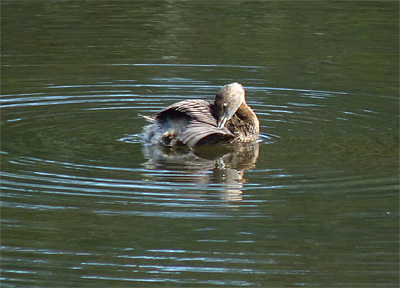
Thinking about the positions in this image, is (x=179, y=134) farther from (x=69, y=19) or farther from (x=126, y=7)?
(x=126, y=7)

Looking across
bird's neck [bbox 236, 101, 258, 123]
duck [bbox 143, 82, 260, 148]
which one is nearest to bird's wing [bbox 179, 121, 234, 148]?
duck [bbox 143, 82, 260, 148]

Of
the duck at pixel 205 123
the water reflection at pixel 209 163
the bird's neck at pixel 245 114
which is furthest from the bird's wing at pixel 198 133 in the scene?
the bird's neck at pixel 245 114

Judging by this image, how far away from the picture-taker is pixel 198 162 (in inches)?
358

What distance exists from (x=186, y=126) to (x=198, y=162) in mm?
597

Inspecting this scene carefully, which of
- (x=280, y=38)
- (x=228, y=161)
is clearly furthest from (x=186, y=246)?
(x=280, y=38)

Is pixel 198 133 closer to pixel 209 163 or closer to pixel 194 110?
pixel 194 110

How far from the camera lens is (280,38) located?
15266 mm

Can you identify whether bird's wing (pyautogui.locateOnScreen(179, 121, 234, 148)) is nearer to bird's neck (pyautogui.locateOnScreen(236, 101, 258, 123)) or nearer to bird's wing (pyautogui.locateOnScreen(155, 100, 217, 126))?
bird's wing (pyautogui.locateOnScreen(155, 100, 217, 126))

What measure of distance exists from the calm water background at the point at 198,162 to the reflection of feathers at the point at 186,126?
0.18m

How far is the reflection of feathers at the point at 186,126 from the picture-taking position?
9484mm

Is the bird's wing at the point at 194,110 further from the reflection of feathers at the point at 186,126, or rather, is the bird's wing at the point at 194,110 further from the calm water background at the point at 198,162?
the calm water background at the point at 198,162

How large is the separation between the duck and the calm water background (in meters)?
0.19

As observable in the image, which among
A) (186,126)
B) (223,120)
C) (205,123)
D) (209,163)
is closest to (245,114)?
(223,120)

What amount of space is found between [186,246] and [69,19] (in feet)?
35.8
